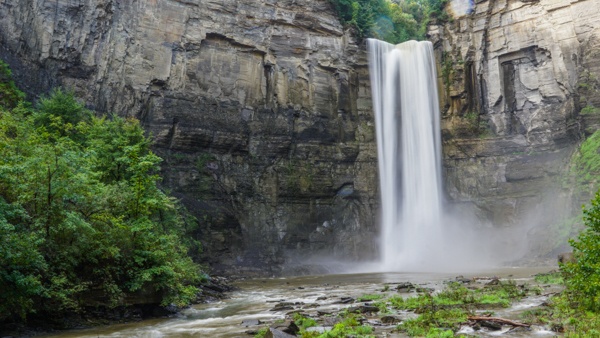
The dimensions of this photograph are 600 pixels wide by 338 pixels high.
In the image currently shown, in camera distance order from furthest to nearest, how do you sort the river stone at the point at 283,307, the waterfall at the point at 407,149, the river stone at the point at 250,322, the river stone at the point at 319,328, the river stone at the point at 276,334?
the waterfall at the point at 407,149 → the river stone at the point at 283,307 → the river stone at the point at 250,322 → the river stone at the point at 319,328 → the river stone at the point at 276,334

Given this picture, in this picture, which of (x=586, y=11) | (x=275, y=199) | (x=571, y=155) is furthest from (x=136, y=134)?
(x=586, y=11)

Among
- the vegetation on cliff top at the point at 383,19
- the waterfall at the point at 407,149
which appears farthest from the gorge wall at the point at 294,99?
the vegetation on cliff top at the point at 383,19

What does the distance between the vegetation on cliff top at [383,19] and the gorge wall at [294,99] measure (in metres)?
1.44

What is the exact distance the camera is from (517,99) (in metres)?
38.8

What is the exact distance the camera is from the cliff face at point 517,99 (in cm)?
3584

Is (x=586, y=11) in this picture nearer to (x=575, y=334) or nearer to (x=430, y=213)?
(x=430, y=213)

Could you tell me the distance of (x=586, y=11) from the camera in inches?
1419

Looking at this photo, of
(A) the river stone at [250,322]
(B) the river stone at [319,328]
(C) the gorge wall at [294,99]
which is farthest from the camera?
(C) the gorge wall at [294,99]

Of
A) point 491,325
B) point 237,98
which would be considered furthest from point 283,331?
point 237,98

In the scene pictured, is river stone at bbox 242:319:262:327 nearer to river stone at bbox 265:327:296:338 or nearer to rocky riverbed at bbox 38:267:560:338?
rocky riverbed at bbox 38:267:560:338

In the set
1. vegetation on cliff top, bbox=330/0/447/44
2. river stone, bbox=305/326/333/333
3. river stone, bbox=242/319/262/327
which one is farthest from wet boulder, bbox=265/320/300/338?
vegetation on cliff top, bbox=330/0/447/44

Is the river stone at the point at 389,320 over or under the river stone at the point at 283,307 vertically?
over

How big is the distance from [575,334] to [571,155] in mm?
31733

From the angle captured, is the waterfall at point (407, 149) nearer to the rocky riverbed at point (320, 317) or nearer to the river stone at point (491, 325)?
the rocky riverbed at point (320, 317)
